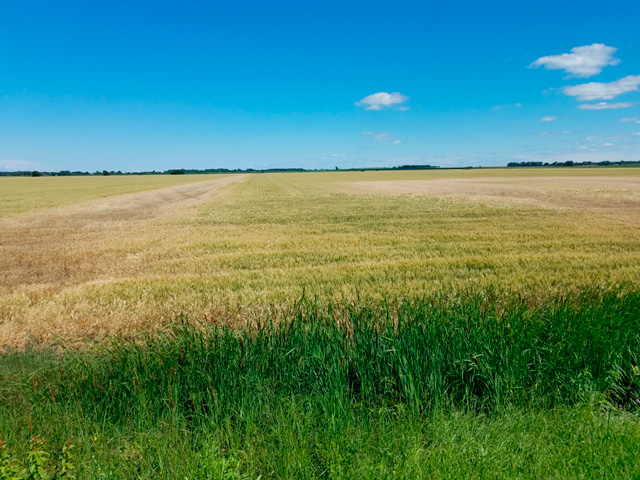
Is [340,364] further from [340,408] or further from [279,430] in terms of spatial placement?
[279,430]

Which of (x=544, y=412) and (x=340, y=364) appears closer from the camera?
(x=544, y=412)

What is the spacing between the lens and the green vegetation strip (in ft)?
8.73

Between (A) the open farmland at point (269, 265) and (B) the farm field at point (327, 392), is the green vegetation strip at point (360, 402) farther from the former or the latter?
(A) the open farmland at point (269, 265)

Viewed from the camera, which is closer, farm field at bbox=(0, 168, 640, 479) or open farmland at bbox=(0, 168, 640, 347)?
farm field at bbox=(0, 168, 640, 479)

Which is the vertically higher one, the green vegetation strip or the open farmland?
the green vegetation strip

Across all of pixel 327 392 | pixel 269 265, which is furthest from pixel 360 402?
pixel 269 265

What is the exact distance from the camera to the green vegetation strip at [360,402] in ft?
8.73

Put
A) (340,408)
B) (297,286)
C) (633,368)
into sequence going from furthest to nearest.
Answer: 1. (297,286)
2. (633,368)
3. (340,408)

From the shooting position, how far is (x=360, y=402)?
3.41m

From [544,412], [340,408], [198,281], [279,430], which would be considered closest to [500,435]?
[544,412]

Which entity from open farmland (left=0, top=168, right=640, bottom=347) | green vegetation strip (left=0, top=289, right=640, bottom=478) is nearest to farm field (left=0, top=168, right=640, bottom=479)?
green vegetation strip (left=0, top=289, right=640, bottom=478)

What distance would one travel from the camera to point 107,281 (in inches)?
340

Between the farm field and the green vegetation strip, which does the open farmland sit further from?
the green vegetation strip

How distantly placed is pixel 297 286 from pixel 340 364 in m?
4.24
